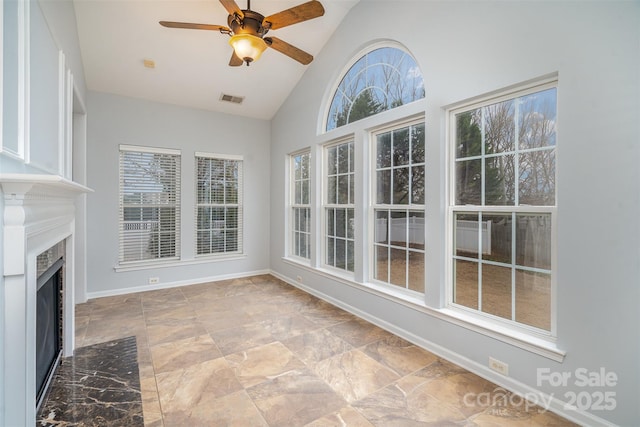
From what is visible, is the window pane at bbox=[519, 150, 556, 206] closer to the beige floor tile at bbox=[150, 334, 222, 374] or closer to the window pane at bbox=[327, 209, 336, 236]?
the window pane at bbox=[327, 209, 336, 236]

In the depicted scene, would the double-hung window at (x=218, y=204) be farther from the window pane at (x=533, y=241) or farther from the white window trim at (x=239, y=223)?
the window pane at (x=533, y=241)

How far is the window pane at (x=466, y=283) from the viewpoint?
2.54 m

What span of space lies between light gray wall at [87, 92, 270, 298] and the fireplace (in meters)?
2.02

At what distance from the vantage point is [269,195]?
576cm

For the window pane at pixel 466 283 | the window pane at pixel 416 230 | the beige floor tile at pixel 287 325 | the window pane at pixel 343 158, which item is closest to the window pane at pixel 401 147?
the window pane at pixel 416 230

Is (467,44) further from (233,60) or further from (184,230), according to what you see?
(184,230)

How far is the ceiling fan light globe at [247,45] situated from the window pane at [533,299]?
281cm

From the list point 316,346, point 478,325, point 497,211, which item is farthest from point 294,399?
point 497,211

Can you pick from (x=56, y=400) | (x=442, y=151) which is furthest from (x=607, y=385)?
(x=56, y=400)

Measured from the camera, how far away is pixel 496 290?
94.3 inches

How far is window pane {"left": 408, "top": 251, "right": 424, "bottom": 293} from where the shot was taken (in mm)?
2986

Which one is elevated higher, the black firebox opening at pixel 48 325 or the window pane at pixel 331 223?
the window pane at pixel 331 223

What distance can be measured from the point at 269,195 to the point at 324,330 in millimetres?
3190

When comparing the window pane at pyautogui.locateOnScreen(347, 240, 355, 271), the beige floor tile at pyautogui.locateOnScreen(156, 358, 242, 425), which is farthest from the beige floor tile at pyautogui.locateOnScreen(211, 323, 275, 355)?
the window pane at pyautogui.locateOnScreen(347, 240, 355, 271)
